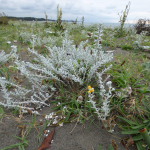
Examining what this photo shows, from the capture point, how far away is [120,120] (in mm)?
1547

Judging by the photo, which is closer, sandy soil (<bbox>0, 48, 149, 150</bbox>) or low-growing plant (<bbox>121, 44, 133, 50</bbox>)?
sandy soil (<bbox>0, 48, 149, 150</bbox>)

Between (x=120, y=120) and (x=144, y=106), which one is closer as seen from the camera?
(x=120, y=120)

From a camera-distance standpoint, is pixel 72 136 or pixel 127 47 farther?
pixel 127 47

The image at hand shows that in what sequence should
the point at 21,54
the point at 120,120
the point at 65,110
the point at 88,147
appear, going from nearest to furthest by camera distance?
1. the point at 88,147
2. the point at 120,120
3. the point at 65,110
4. the point at 21,54

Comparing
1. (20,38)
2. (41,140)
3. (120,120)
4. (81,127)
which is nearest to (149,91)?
(120,120)

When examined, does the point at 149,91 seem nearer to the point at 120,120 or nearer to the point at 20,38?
the point at 120,120

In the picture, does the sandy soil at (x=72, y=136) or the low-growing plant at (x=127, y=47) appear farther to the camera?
the low-growing plant at (x=127, y=47)

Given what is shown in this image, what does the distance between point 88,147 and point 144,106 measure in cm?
100

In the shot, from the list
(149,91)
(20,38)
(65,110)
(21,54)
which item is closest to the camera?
(65,110)

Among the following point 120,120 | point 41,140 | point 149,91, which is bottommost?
point 41,140

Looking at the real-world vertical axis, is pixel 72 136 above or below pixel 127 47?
below

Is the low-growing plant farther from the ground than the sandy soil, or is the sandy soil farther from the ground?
the low-growing plant

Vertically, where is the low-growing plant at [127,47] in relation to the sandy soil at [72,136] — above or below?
above

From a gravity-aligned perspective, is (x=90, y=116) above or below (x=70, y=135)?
above
